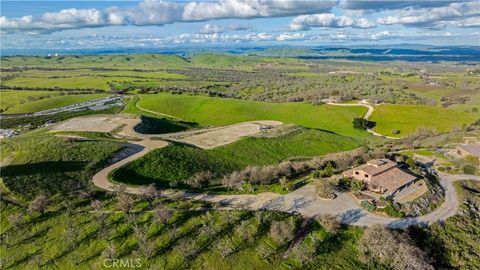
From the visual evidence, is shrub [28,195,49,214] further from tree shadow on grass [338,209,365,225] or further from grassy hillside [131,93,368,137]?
grassy hillside [131,93,368,137]

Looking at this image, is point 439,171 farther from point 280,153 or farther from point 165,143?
point 165,143

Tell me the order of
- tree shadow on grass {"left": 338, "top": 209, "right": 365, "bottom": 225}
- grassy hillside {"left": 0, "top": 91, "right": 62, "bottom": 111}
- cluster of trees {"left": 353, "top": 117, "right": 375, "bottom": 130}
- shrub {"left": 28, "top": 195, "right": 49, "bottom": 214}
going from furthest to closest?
grassy hillside {"left": 0, "top": 91, "right": 62, "bottom": 111} < cluster of trees {"left": 353, "top": 117, "right": 375, "bottom": 130} < tree shadow on grass {"left": 338, "top": 209, "right": 365, "bottom": 225} < shrub {"left": 28, "top": 195, "right": 49, "bottom": 214}

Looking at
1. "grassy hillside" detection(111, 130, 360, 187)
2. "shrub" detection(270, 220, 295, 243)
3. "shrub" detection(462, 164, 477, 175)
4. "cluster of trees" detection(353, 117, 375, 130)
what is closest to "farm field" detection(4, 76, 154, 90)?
"grassy hillside" detection(111, 130, 360, 187)

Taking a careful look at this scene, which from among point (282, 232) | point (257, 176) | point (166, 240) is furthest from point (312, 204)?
point (166, 240)

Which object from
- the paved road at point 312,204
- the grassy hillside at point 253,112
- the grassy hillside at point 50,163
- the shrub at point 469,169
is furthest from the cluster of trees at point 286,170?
the grassy hillside at point 253,112

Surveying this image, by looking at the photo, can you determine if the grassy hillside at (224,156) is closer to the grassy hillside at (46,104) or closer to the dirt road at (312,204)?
the dirt road at (312,204)

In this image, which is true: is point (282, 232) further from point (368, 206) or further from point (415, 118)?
point (415, 118)

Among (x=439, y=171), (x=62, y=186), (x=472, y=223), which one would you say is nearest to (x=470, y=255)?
(x=472, y=223)
